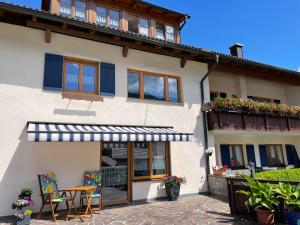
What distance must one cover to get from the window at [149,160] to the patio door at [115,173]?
0.50m

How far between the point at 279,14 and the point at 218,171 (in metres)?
9.49

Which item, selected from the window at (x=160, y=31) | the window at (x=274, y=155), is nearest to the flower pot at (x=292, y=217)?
the window at (x=274, y=155)

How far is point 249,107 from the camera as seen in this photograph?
620 inches

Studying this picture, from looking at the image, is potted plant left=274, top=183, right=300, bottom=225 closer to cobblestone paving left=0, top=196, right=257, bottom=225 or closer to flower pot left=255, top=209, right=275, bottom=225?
flower pot left=255, top=209, right=275, bottom=225

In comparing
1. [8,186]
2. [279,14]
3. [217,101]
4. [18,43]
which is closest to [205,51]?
[217,101]

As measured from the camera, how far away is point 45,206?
10227mm

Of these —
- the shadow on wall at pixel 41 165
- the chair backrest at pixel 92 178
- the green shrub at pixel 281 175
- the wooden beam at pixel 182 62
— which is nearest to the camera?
the shadow on wall at pixel 41 165

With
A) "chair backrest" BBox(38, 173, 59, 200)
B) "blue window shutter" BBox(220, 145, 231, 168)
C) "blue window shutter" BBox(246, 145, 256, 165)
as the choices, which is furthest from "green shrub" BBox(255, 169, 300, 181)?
"chair backrest" BBox(38, 173, 59, 200)

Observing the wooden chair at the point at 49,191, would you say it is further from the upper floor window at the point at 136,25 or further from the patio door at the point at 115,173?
the upper floor window at the point at 136,25

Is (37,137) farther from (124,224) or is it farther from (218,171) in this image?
(218,171)

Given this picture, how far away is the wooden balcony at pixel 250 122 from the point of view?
47.7 feet

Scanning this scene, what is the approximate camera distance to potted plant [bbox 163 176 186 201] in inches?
489

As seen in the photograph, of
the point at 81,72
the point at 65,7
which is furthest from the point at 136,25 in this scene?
the point at 81,72

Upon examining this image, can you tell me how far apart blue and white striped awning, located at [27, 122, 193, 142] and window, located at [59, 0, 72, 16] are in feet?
25.4
